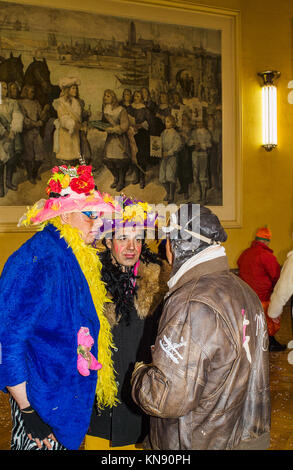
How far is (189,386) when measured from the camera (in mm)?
1830

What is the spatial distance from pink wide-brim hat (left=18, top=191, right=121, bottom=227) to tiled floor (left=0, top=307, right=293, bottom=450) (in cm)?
226

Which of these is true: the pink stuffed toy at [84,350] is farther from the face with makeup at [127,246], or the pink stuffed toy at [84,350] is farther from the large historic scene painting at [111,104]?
the large historic scene painting at [111,104]

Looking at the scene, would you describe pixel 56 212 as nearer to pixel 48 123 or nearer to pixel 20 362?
pixel 20 362

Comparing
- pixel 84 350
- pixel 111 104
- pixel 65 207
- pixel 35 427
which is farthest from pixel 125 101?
pixel 35 427

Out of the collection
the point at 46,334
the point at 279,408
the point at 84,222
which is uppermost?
the point at 84,222

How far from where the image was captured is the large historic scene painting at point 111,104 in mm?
7359

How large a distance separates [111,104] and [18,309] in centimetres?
636

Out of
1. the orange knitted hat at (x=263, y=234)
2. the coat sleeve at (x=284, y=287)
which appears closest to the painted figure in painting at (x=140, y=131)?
the orange knitted hat at (x=263, y=234)

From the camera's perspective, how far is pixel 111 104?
7.96 metres

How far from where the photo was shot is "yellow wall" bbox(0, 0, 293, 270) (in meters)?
8.95

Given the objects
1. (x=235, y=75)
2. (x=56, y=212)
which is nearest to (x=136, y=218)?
(x=56, y=212)

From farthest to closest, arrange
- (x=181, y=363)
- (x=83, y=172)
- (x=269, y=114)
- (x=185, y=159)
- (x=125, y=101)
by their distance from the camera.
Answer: (x=269, y=114) → (x=185, y=159) → (x=125, y=101) → (x=83, y=172) → (x=181, y=363)

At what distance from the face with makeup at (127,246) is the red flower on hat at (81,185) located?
54 centimetres

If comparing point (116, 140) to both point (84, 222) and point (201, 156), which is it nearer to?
point (201, 156)
